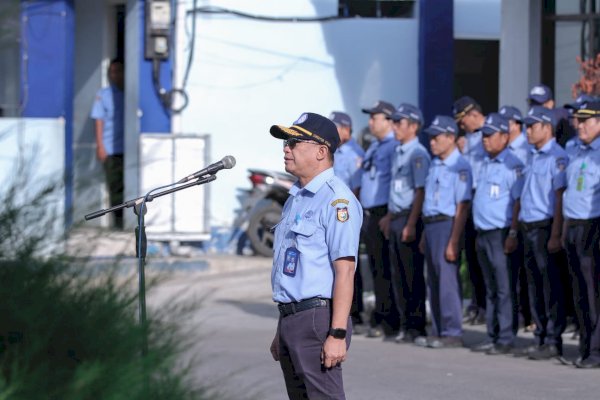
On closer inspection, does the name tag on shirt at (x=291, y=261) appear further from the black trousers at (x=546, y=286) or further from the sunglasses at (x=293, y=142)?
the black trousers at (x=546, y=286)

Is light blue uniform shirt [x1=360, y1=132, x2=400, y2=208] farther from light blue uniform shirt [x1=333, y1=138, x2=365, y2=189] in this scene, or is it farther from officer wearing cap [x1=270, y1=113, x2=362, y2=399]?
officer wearing cap [x1=270, y1=113, x2=362, y2=399]

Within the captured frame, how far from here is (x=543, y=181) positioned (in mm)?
10070

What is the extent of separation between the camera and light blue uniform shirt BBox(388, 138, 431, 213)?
36.4 feet

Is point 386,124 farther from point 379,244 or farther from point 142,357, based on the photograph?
point 142,357

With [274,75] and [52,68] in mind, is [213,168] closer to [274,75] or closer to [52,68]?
[52,68]

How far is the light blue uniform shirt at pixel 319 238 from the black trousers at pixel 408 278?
5468 millimetres

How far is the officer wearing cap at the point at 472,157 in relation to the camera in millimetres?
12062

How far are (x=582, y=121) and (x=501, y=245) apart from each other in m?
1.43

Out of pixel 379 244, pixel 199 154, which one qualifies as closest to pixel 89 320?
pixel 379 244

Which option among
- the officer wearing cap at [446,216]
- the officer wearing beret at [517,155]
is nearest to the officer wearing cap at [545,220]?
the officer wearing beret at [517,155]

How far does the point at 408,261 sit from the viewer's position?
37.5ft

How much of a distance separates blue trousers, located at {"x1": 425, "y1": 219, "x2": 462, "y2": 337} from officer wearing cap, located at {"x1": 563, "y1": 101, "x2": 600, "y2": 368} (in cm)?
133

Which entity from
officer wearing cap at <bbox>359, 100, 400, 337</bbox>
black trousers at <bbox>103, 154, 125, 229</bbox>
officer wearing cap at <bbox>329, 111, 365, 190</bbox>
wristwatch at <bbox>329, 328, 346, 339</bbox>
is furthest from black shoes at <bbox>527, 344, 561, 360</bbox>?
black trousers at <bbox>103, 154, 125, 229</bbox>

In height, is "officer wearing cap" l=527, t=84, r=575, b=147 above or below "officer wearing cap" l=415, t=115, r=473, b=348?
above
